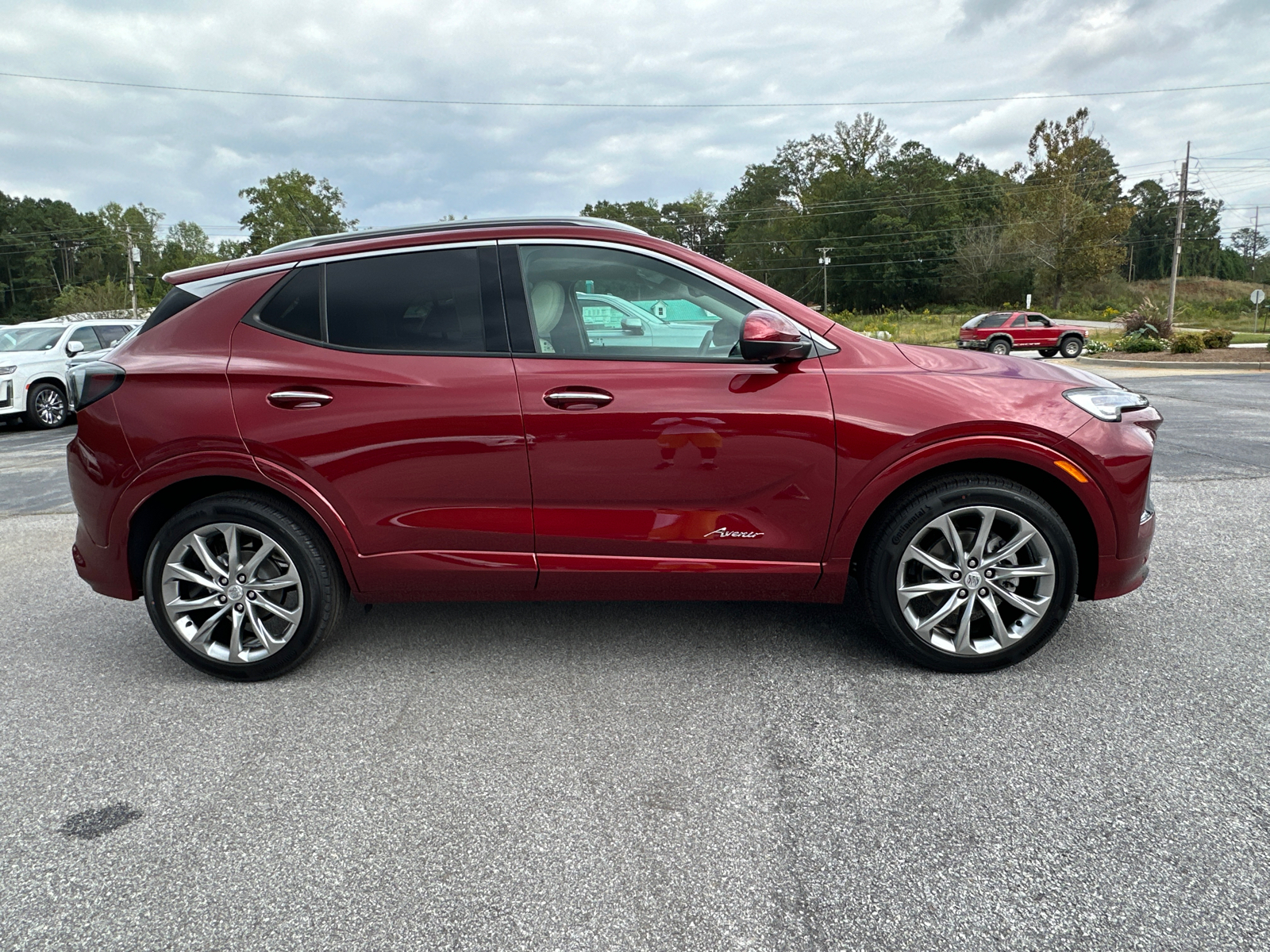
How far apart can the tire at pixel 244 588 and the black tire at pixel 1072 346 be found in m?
30.6

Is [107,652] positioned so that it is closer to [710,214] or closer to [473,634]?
[473,634]

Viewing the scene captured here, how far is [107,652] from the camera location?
3.86 m

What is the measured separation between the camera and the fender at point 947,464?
3.13 meters

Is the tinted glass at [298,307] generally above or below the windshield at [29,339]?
above

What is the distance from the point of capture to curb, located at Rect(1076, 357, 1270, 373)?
2227 cm

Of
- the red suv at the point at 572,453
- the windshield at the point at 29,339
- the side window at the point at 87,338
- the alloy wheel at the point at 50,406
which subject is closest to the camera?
the red suv at the point at 572,453

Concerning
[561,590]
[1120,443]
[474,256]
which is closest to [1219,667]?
[1120,443]

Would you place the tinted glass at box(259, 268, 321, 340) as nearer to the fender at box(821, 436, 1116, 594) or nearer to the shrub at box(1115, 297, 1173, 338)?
the fender at box(821, 436, 1116, 594)

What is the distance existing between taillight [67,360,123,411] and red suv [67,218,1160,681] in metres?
0.01

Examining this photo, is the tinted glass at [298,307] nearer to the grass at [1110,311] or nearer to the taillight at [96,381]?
the taillight at [96,381]

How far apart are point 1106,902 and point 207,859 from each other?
231cm

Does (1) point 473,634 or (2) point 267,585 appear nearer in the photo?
(2) point 267,585

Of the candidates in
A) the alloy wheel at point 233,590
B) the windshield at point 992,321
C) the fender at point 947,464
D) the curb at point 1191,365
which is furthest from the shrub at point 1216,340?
the alloy wheel at point 233,590

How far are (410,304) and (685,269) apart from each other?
3.52ft
